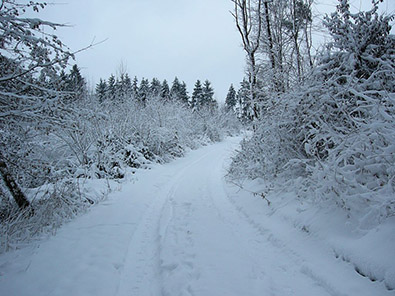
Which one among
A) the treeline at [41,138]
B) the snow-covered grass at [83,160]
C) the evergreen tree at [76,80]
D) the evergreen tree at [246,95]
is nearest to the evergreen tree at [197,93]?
the snow-covered grass at [83,160]

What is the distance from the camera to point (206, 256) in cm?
327

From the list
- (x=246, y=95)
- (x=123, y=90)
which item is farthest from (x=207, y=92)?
(x=246, y=95)

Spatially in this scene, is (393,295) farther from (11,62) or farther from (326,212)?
(11,62)

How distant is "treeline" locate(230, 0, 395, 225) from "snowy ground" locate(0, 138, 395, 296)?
0.50 meters

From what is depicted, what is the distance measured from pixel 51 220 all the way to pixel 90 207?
1136 mm

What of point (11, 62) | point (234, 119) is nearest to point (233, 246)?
point (11, 62)

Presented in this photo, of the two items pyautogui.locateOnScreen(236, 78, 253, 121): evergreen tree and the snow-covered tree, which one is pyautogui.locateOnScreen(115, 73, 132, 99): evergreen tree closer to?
pyautogui.locateOnScreen(236, 78, 253, 121): evergreen tree

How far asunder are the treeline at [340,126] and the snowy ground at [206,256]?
1.64 ft

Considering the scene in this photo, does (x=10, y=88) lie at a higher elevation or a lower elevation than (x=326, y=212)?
higher

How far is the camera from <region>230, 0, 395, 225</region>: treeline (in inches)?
115

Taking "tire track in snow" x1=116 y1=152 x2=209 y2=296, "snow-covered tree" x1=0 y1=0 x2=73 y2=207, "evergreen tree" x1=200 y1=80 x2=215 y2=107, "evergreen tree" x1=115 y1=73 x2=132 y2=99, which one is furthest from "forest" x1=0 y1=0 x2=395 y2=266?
"evergreen tree" x1=200 y1=80 x2=215 y2=107

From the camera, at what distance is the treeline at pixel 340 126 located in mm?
2920

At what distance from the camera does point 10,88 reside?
158 inches

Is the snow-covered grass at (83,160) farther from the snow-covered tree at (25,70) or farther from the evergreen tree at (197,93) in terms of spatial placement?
the evergreen tree at (197,93)
